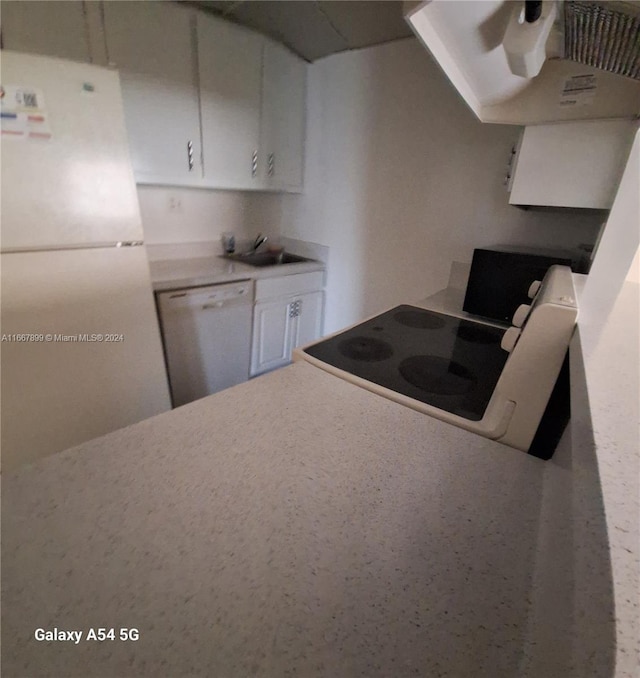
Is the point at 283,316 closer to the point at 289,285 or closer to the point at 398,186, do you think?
the point at 289,285

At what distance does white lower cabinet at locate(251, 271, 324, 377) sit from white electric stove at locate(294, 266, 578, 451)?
1.04 metres

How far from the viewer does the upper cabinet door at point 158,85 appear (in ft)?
5.11

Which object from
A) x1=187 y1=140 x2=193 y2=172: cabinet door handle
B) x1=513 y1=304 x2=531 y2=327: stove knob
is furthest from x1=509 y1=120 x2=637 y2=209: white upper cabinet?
x1=187 y1=140 x2=193 y2=172: cabinet door handle

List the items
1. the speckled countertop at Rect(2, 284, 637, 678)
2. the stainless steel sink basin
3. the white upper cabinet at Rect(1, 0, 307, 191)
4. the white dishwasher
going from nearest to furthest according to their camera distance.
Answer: the speckled countertop at Rect(2, 284, 637, 678)
the white upper cabinet at Rect(1, 0, 307, 191)
the white dishwasher
the stainless steel sink basin

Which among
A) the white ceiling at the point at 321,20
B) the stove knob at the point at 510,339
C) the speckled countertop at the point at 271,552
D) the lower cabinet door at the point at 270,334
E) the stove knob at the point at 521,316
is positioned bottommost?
the lower cabinet door at the point at 270,334

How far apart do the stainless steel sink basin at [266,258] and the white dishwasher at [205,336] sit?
46 centimetres

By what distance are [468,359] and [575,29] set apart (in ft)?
2.47

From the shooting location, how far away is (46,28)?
1.38m

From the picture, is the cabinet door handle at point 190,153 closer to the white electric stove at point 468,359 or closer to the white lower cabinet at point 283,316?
the white lower cabinet at point 283,316

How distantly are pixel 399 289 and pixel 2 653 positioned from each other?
2.07 metres

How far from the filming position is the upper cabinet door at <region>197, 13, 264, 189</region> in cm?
180

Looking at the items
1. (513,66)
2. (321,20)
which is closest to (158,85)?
(321,20)

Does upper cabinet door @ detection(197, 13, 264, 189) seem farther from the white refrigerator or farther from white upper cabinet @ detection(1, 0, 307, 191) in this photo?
the white refrigerator

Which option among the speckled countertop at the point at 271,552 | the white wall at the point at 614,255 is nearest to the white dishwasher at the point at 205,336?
the speckled countertop at the point at 271,552
